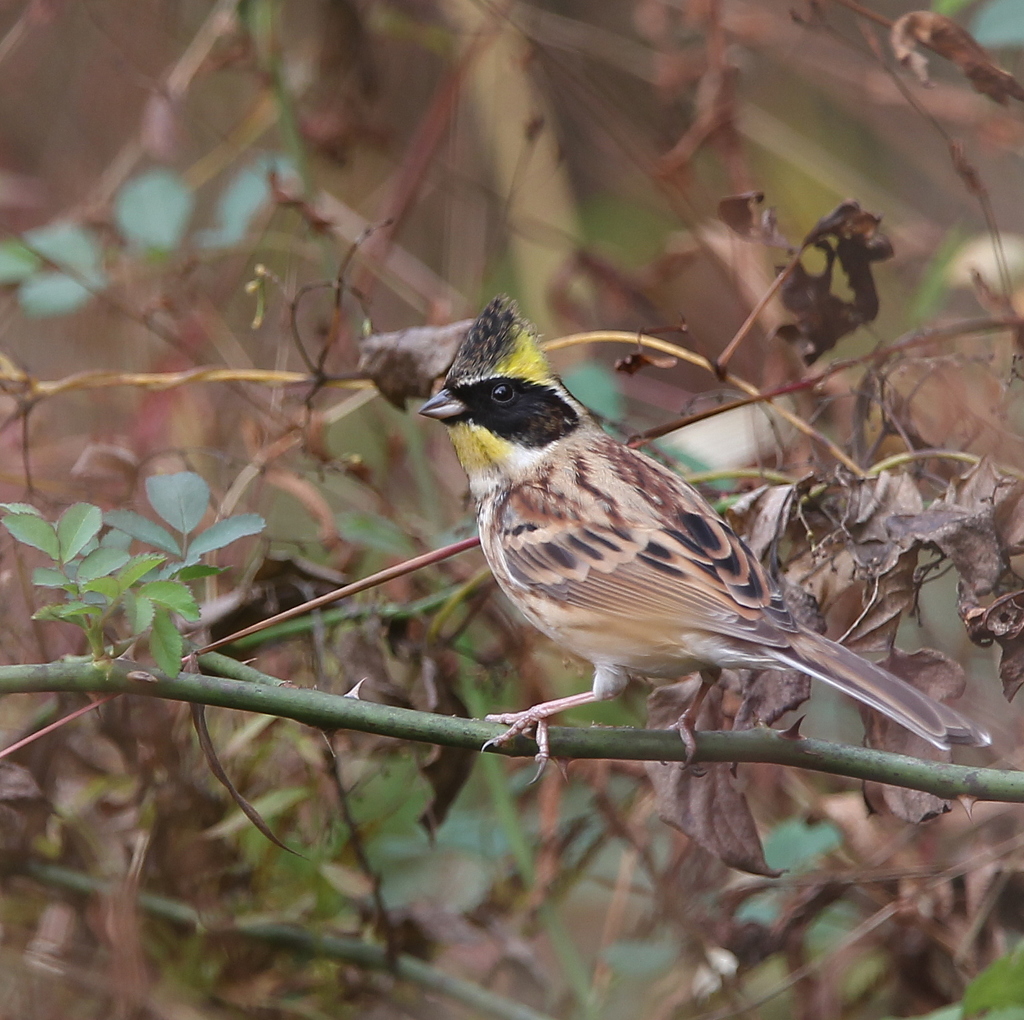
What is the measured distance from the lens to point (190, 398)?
4.62m

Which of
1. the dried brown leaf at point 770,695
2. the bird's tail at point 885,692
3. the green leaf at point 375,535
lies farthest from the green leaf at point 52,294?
the bird's tail at point 885,692

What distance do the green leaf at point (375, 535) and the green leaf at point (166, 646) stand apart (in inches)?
50.4

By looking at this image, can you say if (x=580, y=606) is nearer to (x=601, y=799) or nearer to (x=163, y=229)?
(x=601, y=799)

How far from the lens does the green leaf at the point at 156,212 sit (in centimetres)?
384

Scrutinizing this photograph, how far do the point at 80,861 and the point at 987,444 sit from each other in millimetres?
2517

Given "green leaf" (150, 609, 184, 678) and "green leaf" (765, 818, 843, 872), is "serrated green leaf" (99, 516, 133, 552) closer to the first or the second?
"green leaf" (150, 609, 184, 678)

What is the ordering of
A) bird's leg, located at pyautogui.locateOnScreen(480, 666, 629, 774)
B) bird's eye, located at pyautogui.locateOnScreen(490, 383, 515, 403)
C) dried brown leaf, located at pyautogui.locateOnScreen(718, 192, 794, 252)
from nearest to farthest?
bird's leg, located at pyautogui.locateOnScreen(480, 666, 629, 774), dried brown leaf, located at pyautogui.locateOnScreen(718, 192, 794, 252), bird's eye, located at pyautogui.locateOnScreen(490, 383, 515, 403)

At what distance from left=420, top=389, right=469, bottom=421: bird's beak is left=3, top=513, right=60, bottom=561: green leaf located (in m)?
1.13

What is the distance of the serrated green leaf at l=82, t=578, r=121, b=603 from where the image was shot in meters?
2.00

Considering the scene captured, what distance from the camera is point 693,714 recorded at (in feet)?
8.46

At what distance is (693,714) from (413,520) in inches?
61.0

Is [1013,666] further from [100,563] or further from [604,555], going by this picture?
[100,563]

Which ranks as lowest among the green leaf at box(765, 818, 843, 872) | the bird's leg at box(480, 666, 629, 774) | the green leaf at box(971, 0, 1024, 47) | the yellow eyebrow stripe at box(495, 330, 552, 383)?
the green leaf at box(765, 818, 843, 872)

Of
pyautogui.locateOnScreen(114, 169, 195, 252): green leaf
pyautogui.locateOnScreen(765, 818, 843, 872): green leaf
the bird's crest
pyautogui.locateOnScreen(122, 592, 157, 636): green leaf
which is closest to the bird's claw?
pyautogui.locateOnScreen(122, 592, 157, 636): green leaf
